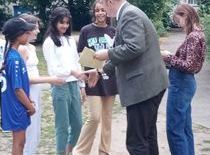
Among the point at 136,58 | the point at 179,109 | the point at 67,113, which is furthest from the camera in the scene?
the point at 67,113

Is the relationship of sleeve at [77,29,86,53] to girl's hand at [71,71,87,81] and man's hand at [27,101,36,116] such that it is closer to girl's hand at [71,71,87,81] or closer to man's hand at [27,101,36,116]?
girl's hand at [71,71,87,81]

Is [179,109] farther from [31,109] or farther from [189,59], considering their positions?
[31,109]

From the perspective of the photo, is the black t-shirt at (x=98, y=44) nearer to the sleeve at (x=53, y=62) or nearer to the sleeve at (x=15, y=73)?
the sleeve at (x=53, y=62)

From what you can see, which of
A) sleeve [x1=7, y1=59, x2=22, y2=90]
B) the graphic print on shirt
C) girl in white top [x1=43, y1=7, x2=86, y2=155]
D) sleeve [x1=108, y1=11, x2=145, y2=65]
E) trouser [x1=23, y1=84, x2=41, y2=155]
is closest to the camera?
sleeve [x1=108, y1=11, x2=145, y2=65]

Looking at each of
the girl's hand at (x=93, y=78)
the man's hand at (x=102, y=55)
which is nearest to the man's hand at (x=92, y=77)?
the girl's hand at (x=93, y=78)

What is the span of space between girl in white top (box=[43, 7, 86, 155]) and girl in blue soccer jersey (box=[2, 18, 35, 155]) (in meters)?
0.49

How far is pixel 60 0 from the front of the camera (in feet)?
77.6

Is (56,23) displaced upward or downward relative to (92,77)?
upward

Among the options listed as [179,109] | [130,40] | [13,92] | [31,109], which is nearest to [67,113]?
[31,109]

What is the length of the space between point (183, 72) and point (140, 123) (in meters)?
0.82

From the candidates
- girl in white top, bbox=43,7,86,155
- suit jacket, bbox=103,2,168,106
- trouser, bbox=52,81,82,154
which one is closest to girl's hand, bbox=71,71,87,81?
girl in white top, bbox=43,7,86,155

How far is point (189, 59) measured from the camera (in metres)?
4.94

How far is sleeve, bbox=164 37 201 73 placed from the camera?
4.93 m

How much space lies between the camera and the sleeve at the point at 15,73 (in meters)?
4.70
